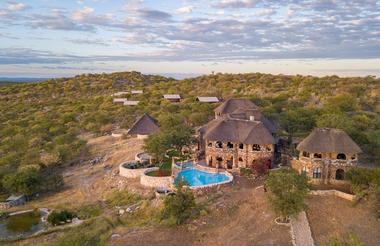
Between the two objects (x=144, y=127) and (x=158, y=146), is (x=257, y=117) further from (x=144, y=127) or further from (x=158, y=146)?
(x=144, y=127)

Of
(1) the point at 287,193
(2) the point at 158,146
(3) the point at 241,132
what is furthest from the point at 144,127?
(1) the point at 287,193

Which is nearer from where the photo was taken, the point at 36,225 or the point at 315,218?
the point at 315,218

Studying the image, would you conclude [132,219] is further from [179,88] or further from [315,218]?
[179,88]

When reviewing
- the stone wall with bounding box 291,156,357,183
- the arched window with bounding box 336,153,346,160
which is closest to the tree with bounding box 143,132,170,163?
the stone wall with bounding box 291,156,357,183

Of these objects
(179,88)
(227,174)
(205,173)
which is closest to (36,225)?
(205,173)

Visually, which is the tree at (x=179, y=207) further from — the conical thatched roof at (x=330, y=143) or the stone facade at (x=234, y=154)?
the conical thatched roof at (x=330, y=143)

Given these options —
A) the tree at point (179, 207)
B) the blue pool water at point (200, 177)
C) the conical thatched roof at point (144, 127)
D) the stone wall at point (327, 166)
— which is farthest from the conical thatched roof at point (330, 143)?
the conical thatched roof at point (144, 127)

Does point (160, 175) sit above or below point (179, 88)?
below

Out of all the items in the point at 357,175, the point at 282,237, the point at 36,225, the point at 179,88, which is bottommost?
the point at 36,225
